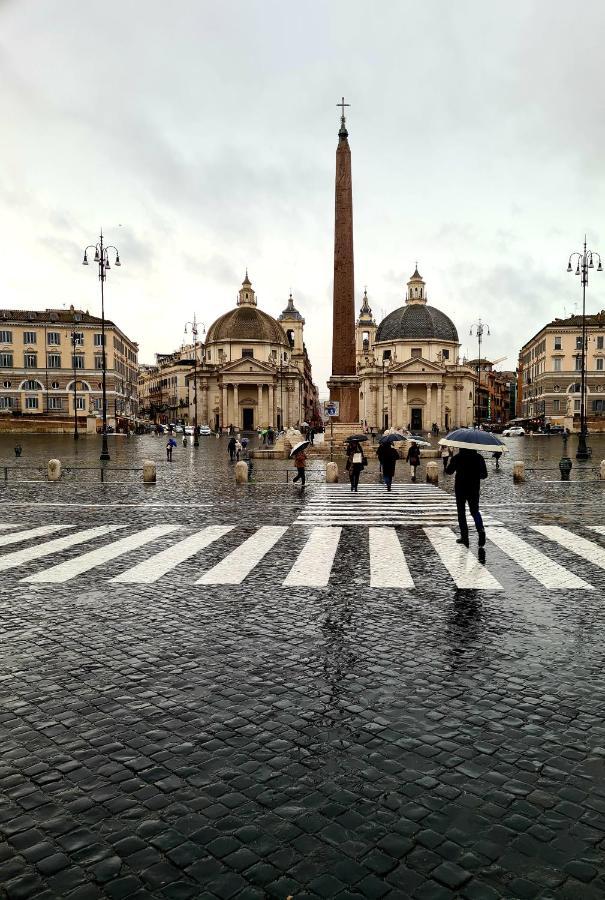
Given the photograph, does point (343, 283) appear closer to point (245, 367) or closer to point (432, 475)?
point (432, 475)

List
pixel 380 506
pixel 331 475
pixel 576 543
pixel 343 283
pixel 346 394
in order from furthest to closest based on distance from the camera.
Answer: pixel 346 394 → pixel 343 283 → pixel 331 475 → pixel 380 506 → pixel 576 543

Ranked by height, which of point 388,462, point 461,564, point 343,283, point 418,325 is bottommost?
point 461,564

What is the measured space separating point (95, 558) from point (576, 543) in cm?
755

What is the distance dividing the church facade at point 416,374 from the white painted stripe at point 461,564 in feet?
263

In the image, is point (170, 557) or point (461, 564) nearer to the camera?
point (461, 564)

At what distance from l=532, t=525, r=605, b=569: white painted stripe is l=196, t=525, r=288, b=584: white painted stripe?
15.3 feet

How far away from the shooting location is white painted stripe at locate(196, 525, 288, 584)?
8625mm

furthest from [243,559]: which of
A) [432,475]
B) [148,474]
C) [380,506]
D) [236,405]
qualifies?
[236,405]

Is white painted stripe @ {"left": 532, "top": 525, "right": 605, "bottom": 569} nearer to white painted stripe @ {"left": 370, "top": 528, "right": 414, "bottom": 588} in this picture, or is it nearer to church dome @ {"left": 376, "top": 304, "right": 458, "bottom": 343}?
white painted stripe @ {"left": 370, "top": 528, "right": 414, "bottom": 588}

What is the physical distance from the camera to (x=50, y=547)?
10.7 metres

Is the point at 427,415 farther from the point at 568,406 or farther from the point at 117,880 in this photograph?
the point at 117,880

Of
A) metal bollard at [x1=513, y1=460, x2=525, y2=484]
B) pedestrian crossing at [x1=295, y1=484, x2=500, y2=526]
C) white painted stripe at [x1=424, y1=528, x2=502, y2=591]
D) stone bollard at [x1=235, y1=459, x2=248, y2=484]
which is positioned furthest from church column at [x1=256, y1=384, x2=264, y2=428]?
white painted stripe at [x1=424, y1=528, x2=502, y2=591]

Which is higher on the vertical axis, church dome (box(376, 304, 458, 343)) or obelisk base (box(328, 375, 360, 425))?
church dome (box(376, 304, 458, 343))

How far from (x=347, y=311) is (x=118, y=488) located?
56.4 ft
